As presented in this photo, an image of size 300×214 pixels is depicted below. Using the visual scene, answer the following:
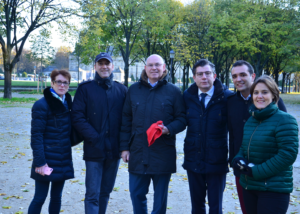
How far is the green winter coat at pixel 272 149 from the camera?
8.50ft

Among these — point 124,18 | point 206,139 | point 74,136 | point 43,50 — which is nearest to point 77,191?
point 74,136

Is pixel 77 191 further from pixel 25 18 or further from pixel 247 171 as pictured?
pixel 25 18

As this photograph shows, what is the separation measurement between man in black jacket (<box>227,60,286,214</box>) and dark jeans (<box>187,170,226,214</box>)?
22cm

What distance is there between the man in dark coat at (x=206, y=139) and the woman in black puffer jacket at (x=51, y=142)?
5.02ft

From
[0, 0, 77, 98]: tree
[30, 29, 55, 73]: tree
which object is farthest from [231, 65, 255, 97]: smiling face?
[30, 29, 55, 73]: tree

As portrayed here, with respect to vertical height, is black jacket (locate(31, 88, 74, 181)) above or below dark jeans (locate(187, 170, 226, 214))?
above

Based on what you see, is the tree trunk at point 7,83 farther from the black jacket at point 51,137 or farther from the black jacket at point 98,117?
the black jacket at point 51,137

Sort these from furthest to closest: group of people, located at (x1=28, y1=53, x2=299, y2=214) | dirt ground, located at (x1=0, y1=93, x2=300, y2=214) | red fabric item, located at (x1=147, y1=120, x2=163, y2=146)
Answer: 1. dirt ground, located at (x1=0, y1=93, x2=300, y2=214)
2. group of people, located at (x1=28, y1=53, x2=299, y2=214)
3. red fabric item, located at (x1=147, y1=120, x2=163, y2=146)

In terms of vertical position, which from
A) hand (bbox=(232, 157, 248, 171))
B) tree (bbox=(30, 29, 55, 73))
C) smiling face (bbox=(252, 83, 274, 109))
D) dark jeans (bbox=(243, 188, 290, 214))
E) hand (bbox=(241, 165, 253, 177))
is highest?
tree (bbox=(30, 29, 55, 73))

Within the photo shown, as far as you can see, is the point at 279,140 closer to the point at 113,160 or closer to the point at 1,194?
the point at 113,160

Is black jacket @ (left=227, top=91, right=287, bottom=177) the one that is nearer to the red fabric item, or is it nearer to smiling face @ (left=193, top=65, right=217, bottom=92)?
smiling face @ (left=193, top=65, right=217, bottom=92)

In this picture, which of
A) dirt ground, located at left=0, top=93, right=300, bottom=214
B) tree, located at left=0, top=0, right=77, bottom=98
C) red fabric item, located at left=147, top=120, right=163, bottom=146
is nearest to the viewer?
red fabric item, located at left=147, top=120, right=163, bottom=146

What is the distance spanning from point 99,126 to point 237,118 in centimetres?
174

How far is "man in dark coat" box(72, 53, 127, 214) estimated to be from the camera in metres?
3.74
